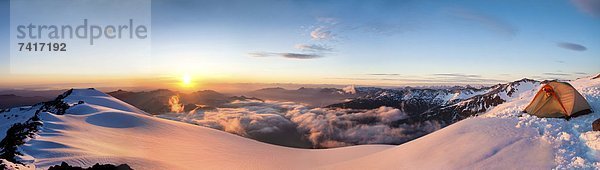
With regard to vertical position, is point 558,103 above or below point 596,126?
above

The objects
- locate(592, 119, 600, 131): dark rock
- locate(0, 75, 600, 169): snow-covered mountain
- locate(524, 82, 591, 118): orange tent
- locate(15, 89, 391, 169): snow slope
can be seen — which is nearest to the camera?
locate(0, 75, 600, 169): snow-covered mountain

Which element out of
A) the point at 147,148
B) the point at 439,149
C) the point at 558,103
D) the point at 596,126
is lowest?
the point at 147,148

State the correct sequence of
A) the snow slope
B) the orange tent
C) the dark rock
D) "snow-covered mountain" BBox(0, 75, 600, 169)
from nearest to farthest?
"snow-covered mountain" BBox(0, 75, 600, 169) < the dark rock < the orange tent < the snow slope

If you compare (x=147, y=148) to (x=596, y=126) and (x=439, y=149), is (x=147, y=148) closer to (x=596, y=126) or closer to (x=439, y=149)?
(x=439, y=149)

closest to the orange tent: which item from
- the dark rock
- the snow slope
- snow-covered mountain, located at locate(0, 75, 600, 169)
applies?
snow-covered mountain, located at locate(0, 75, 600, 169)

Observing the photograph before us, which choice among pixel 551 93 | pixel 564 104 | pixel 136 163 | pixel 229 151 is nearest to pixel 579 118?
pixel 564 104

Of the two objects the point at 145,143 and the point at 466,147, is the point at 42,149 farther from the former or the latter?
the point at 466,147

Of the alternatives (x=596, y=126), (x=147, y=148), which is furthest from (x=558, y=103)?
(x=147, y=148)

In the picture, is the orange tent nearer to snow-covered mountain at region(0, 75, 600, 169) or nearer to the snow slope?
snow-covered mountain at region(0, 75, 600, 169)

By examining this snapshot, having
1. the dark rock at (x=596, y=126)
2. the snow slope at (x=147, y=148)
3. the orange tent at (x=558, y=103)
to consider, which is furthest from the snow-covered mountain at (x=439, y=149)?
the orange tent at (x=558, y=103)
